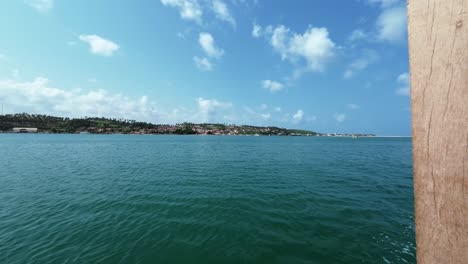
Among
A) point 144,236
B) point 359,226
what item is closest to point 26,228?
point 144,236

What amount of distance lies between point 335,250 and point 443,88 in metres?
8.77

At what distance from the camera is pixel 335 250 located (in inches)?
304

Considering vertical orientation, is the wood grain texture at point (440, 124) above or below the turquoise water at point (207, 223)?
above

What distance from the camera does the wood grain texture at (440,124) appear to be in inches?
43.2

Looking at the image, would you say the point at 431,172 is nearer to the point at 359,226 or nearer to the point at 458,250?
the point at 458,250

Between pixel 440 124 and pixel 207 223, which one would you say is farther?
pixel 207 223

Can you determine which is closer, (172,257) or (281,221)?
(172,257)

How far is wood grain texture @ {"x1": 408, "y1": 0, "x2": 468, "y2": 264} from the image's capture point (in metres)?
1.10

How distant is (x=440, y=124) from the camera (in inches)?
45.4

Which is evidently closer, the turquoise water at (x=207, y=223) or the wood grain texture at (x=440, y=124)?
the wood grain texture at (x=440, y=124)

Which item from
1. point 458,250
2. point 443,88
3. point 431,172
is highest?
point 443,88

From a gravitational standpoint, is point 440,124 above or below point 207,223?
above

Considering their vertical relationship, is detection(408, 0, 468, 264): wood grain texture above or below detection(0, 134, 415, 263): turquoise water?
above

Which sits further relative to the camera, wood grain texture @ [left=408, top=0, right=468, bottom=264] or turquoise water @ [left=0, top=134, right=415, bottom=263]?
turquoise water @ [left=0, top=134, right=415, bottom=263]
